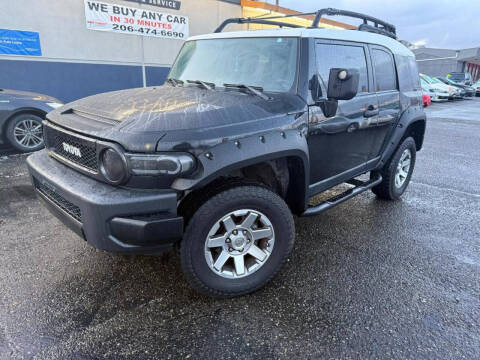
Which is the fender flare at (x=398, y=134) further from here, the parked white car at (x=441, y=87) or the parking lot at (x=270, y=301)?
the parked white car at (x=441, y=87)

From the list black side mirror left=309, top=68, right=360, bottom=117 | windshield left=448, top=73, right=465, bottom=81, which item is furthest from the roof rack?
windshield left=448, top=73, right=465, bottom=81

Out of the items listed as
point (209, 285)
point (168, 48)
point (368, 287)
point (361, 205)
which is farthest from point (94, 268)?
point (168, 48)

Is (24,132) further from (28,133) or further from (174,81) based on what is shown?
(174,81)

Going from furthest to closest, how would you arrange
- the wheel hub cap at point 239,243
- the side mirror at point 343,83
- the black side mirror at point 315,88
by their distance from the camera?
the black side mirror at point 315,88, the side mirror at point 343,83, the wheel hub cap at point 239,243

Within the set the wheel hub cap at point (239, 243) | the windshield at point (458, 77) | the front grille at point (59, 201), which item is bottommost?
the wheel hub cap at point (239, 243)

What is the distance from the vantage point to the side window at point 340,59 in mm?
2865

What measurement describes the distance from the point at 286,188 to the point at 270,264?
0.65 metres

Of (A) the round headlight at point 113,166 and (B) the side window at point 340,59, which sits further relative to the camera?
(B) the side window at point 340,59

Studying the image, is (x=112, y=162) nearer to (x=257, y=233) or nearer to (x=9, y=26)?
(x=257, y=233)

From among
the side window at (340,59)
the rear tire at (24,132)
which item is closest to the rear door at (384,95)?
the side window at (340,59)

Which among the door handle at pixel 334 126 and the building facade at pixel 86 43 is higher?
the building facade at pixel 86 43

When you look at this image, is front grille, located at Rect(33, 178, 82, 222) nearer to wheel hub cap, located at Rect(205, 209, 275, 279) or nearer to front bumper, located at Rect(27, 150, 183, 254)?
front bumper, located at Rect(27, 150, 183, 254)

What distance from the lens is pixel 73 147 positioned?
7.78 ft

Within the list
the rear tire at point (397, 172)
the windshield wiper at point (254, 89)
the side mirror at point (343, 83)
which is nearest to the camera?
the side mirror at point (343, 83)
